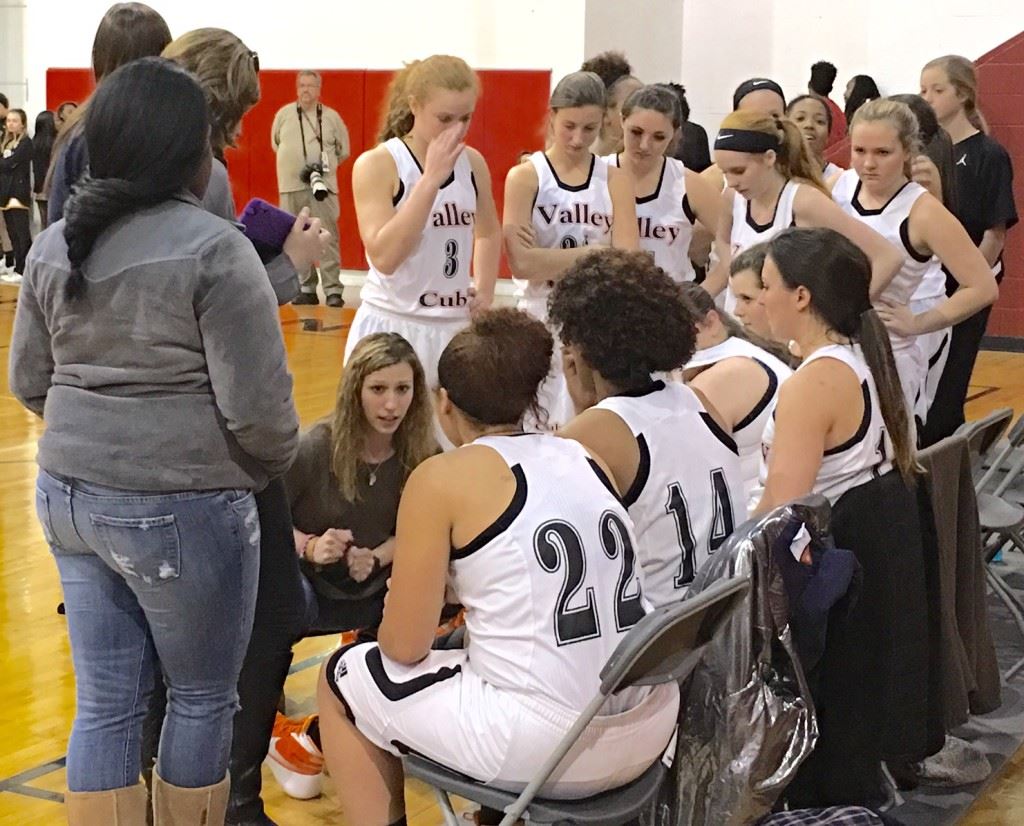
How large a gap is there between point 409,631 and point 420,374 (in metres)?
1.11

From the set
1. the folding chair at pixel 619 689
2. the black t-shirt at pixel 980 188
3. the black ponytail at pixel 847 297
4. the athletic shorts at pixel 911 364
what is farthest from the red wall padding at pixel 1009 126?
the folding chair at pixel 619 689

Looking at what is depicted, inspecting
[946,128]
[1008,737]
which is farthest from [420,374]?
[946,128]

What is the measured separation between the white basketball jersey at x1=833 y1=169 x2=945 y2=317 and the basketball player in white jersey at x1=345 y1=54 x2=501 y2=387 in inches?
44.5

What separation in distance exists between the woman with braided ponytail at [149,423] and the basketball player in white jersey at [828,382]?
102 centimetres

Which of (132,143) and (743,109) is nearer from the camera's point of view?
(132,143)

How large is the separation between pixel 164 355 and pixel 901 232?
2714mm

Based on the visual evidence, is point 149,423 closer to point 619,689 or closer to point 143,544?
point 143,544

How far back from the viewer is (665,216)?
4.66 m

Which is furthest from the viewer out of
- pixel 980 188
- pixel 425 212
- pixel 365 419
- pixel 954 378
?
pixel 980 188

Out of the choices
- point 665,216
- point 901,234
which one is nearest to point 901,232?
point 901,234

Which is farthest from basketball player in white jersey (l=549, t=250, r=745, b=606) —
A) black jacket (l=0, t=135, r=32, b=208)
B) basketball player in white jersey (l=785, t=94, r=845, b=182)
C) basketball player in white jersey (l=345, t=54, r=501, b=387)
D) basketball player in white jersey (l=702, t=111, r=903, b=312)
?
black jacket (l=0, t=135, r=32, b=208)

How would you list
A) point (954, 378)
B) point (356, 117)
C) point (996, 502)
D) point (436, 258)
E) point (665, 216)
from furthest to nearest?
point (356, 117), point (954, 378), point (665, 216), point (436, 258), point (996, 502)

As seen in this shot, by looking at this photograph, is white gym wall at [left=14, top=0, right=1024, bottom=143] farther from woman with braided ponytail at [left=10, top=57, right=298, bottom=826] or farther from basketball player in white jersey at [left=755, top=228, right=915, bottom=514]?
woman with braided ponytail at [left=10, top=57, right=298, bottom=826]

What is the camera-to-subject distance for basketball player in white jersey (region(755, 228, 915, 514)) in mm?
2770
